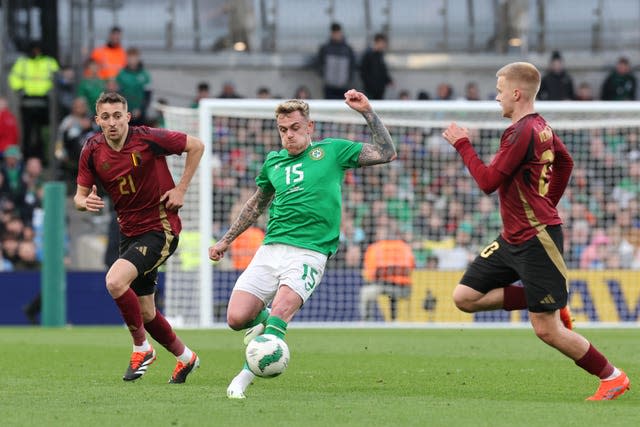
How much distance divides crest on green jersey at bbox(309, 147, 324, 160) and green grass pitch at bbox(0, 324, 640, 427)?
160cm

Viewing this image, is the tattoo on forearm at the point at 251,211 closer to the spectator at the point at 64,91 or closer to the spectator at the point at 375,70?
the spectator at the point at 64,91

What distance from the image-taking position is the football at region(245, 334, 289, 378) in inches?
307

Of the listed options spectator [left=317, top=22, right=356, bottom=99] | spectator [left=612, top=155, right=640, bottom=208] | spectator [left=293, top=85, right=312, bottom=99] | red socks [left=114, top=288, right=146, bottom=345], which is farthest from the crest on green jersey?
spectator [left=317, top=22, right=356, bottom=99]

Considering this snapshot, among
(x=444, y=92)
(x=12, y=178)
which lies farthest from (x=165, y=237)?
(x=444, y=92)

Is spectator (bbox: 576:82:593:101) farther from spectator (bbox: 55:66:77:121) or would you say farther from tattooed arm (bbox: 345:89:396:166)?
tattooed arm (bbox: 345:89:396:166)

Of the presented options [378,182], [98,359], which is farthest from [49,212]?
[98,359]

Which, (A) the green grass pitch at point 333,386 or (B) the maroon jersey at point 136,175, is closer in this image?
(A) the green grass pitch at point 333,386

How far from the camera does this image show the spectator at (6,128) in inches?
898

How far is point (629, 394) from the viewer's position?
27.9 ft

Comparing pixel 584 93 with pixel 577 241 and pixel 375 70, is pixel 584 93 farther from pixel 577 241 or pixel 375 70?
pixel 577 241

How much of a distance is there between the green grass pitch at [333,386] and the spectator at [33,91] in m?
9.55

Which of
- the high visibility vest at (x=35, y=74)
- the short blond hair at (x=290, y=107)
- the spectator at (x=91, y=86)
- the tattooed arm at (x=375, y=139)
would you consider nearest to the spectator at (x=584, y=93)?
the spectator at (x=91, y=86)

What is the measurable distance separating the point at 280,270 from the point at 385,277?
1053cm

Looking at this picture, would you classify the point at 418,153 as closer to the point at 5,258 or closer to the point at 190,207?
the point at 190,207
